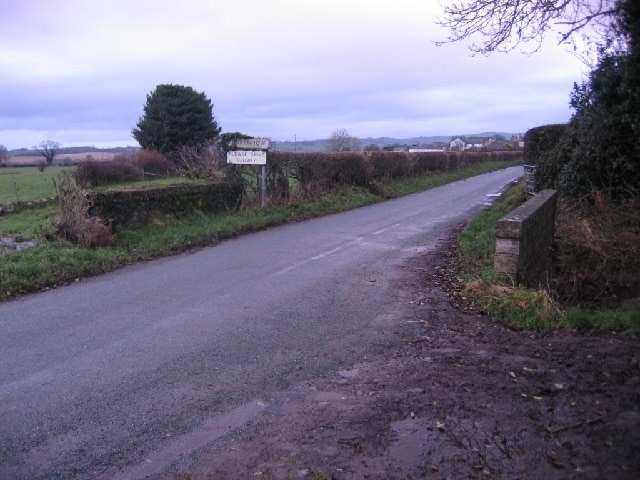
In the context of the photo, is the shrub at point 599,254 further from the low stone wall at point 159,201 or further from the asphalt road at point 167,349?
the low stone wall at point 159,201

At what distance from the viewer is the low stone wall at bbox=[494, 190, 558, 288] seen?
736 cm

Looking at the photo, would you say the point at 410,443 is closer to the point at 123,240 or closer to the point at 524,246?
the point at 524,246

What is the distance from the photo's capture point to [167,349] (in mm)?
5766

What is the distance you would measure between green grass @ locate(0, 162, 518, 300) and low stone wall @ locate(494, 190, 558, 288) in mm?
6659

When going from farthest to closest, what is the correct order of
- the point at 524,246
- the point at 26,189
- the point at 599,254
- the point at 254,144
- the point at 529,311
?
1. the point at 26,189
2. the point at 254,144
3. the point at 599,254
4. the point at 524,246
5. the point at 529,311

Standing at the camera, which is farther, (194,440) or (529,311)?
(529,311)

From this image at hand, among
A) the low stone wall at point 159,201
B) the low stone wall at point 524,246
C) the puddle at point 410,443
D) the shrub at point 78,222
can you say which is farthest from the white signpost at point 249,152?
the puddle at point 410,443

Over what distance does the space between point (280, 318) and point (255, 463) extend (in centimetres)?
331

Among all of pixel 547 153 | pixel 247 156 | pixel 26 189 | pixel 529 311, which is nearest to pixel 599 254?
pixel 529 311

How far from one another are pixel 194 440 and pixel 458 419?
71.7 inches

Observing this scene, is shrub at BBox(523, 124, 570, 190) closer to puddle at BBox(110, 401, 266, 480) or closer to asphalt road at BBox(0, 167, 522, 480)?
asphalt road at BBox(0, 167, 522, 480)

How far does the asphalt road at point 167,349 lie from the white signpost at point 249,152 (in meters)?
6.17

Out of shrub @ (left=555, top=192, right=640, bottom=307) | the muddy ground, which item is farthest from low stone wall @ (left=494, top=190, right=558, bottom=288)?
the muddy ground

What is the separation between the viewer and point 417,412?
411cm
